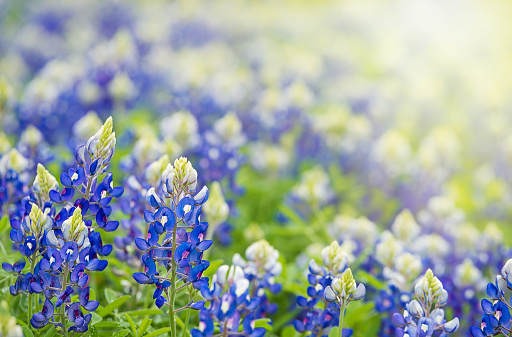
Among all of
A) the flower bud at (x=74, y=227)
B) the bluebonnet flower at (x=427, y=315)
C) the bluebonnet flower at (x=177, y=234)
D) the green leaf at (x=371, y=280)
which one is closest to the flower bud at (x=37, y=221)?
the flower bud at (x=74, y=227)

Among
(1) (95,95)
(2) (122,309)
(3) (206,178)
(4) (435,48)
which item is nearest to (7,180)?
(2) (122,309)

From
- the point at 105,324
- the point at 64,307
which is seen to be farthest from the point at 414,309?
the point at 64,307

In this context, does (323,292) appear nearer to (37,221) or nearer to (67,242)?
(67,242)

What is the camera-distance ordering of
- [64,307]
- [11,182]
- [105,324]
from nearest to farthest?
[64,307] → [105,324] → [11,182]

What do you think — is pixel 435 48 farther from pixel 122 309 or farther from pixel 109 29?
pixel 122 309

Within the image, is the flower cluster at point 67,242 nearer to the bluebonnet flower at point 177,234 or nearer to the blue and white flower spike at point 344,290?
the bluebonnet flower at point 177,234

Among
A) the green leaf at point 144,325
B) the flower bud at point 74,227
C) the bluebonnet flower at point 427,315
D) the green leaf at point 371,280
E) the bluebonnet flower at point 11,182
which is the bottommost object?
the green leaf at point 144,325

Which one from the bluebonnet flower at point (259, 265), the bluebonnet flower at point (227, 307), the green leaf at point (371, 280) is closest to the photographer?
the bluebonnet flower at point (227, 307)
